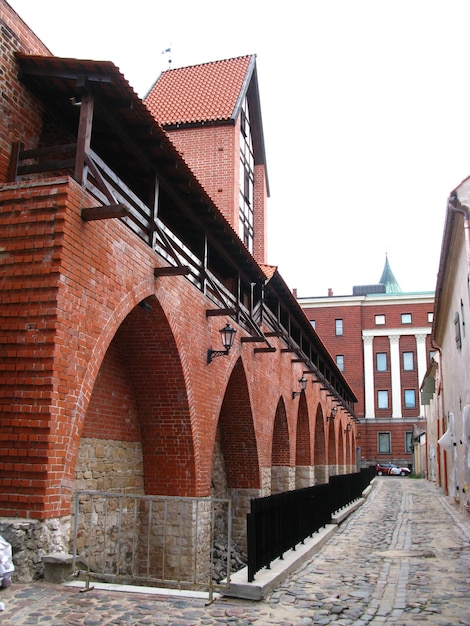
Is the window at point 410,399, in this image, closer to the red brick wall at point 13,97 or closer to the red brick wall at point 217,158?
the red brick wall at point 217,158

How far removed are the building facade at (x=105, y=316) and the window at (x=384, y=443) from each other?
35822mm

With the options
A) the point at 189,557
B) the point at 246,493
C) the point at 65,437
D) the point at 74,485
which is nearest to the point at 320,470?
the point at 246,493

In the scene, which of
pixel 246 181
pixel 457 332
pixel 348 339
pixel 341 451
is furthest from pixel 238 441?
pixel 348 339

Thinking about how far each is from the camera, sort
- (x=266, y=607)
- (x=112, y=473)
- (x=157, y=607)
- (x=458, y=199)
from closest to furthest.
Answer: (x=157, y=607)
(x=266, y=607)
(x=112, y=473)
(x=458, y=199)

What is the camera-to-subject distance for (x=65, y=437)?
5984 mm

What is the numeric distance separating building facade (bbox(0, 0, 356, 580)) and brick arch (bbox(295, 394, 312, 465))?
6440 millimetres

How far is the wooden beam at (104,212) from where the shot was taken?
6309 millimetres

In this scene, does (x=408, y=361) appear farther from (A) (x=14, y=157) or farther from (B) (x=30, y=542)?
(B) (x=30, y=542)

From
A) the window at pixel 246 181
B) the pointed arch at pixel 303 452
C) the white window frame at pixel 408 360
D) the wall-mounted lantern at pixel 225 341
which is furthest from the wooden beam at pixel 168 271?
the white window frame at pixel 408 360

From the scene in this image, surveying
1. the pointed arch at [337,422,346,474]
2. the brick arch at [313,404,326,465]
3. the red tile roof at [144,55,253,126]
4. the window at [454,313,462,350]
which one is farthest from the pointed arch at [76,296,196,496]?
the pointed arch at [337,422,346,474]

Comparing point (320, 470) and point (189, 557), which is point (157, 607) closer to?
point (189, 557)

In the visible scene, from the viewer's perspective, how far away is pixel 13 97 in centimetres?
723

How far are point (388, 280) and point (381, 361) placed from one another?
21.7 m

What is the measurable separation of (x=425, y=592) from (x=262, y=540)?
5.92 feet
